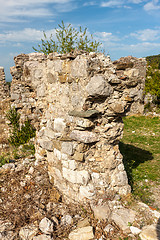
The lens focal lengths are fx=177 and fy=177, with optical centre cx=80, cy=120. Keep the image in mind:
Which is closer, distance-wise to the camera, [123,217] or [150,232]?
[150,232]

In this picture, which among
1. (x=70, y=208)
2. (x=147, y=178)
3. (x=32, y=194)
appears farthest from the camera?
(x=147, y=178)

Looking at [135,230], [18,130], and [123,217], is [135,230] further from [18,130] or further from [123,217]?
[18,130]

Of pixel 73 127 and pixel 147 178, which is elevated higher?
pixel 73 127

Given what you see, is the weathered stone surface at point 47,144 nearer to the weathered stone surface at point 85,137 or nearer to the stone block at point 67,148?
the stone block at point 67,148

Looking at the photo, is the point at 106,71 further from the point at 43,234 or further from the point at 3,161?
the point at 3,161

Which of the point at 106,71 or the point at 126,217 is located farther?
the point at 106,71

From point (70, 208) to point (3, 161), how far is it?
2306mm

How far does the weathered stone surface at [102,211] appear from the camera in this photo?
2.59 metres

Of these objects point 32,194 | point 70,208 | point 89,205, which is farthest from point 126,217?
point 32,194

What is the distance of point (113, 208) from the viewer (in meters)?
2.67

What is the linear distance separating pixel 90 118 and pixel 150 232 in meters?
1.70

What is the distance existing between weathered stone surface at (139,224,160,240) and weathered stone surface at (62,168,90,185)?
1034 mm

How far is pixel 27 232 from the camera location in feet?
8.50

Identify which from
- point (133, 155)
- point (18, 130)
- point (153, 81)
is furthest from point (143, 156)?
point (153, 81)
